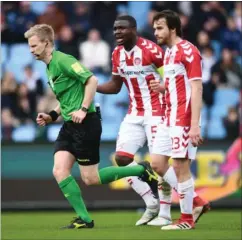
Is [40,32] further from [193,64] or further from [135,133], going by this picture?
[135,133]

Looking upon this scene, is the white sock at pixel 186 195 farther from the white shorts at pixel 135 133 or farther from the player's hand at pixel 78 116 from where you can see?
the player's hand at pixel 78 116

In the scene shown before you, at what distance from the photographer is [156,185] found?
35.6ft

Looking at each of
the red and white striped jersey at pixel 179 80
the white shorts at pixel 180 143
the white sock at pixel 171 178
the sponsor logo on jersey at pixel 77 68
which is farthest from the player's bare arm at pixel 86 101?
the white sock at pixel 171 178

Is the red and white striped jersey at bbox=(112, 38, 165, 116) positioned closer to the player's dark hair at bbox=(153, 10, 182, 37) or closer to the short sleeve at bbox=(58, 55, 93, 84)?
the player's dark hair at bbox=(153, 10, 182, 37)

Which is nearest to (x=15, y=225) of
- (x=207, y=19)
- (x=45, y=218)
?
(x=45, y=218)

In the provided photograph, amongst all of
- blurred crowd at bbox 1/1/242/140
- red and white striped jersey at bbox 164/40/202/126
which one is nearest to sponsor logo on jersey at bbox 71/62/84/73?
red and white striped jersey at bbox 164/40/202/126

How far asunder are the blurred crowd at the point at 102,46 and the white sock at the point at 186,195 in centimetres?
579

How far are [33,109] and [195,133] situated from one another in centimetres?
752

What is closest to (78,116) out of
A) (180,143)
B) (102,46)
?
(180,143)

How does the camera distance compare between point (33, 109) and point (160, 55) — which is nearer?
point (160, 55)

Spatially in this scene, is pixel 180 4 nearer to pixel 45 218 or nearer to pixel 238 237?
pixel 45 218

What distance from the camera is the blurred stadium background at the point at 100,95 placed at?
1513cm

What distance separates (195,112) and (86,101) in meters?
1.10

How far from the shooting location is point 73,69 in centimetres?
948
